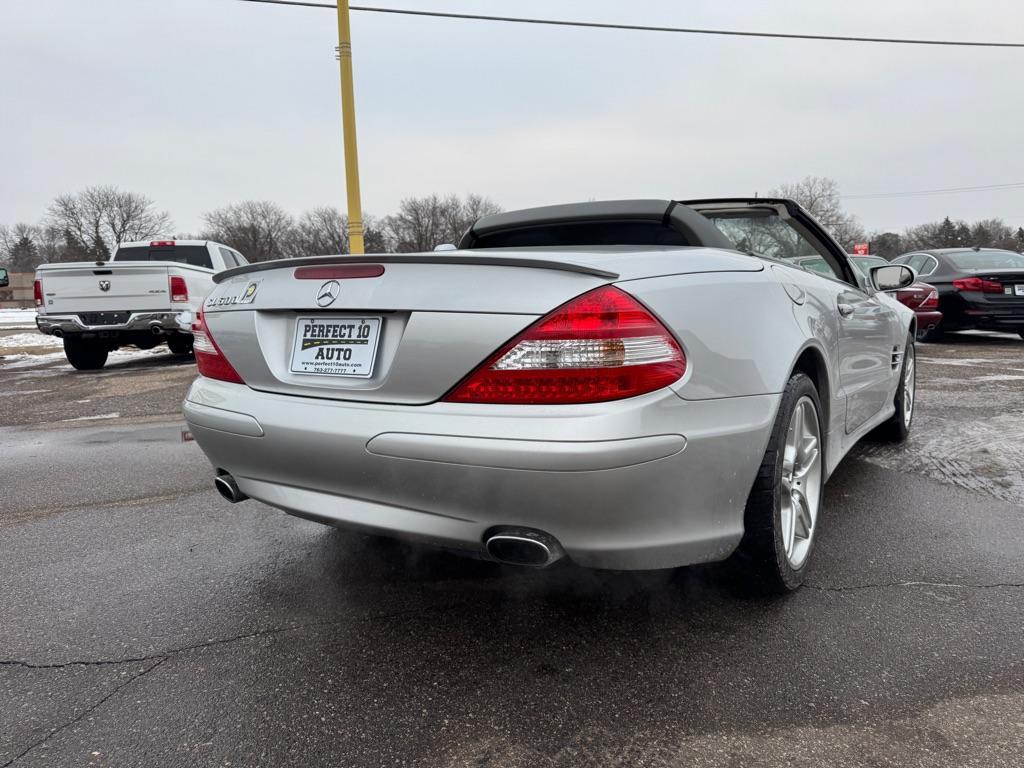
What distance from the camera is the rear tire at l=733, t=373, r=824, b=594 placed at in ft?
6.90

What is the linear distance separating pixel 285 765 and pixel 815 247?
10.2 ft

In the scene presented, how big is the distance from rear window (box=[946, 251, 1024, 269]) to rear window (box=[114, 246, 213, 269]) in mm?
12080

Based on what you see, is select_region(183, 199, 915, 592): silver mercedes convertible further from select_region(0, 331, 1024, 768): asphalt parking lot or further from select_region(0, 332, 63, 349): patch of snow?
select_region(0, 332, 63, 349): patch of snow

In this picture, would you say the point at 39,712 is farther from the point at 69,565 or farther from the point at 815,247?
the point at 815,247

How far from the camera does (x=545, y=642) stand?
212 cm

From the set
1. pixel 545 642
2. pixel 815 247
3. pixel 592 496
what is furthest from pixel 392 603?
pixel 815 247

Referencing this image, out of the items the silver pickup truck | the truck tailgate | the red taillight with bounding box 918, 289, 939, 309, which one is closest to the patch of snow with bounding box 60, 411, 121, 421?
the silver pickup truck

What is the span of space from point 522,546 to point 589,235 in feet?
5.32

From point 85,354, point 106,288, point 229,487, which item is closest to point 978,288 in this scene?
point 229,487

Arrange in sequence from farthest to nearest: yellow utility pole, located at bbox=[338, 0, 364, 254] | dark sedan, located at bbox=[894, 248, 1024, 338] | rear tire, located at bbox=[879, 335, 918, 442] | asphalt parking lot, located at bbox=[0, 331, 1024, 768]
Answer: dark sedan, located at bbox=[894, 248, 1024, 338] < yellow utility pole, located at bbox=[338, 0, 364, 254] < rear tire, located at bbox=[879, 335, 918, 442] < asphalt parking lot, located at bbox=[0, 331, 1024, 768]

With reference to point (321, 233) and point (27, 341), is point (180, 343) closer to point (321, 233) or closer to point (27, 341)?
point (27, 341)

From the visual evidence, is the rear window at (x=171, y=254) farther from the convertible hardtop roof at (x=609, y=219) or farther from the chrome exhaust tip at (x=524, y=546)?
the chrome exhaust tip at (x=524, y=546)

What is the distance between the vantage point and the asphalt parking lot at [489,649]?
5.47ft

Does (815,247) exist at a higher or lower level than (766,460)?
higher
